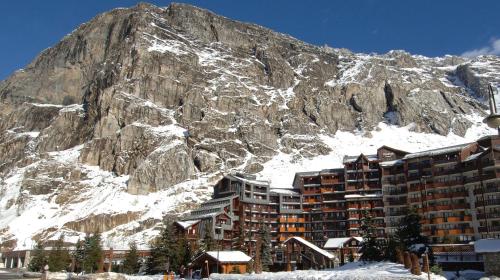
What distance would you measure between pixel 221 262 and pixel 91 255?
1222 inches

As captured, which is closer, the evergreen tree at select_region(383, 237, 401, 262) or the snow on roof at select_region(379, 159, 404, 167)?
the evergreen tree at select_region(383, 237, 401, 262)

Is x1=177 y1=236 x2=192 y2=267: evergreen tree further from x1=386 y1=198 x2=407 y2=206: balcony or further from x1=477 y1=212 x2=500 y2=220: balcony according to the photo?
x1=386 y1=198 x2=407 y2=206: balcony

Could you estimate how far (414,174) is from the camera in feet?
386

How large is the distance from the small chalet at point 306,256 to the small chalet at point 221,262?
34.2 feet

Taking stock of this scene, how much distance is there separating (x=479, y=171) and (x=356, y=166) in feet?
122

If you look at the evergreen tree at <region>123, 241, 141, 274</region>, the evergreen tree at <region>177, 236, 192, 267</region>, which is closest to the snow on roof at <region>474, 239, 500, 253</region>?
the evergreen tree at <region>177, 236, 192, 267</region>

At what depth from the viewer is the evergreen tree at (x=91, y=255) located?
294 feet

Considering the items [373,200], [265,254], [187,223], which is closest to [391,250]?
[265,254]

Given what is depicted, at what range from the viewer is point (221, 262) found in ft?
241

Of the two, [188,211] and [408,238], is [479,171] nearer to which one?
[408,238]

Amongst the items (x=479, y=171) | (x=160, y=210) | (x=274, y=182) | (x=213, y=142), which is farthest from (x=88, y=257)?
(x=213, y=142)

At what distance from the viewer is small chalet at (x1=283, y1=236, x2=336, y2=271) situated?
8538cm

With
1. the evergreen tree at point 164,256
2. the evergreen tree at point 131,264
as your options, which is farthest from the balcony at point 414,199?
the evergreen tree at point 131,264

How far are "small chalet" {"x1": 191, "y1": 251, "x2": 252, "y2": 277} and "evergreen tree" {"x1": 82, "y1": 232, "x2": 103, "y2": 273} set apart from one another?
24.1m
